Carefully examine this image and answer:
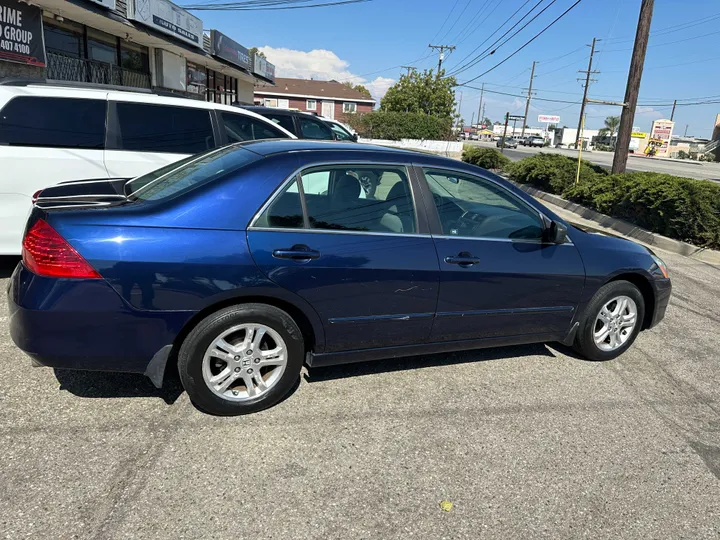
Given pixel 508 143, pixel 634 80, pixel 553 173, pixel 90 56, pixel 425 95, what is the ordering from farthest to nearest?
pixel 508 143
pixel 425 95
pixel 553 173
pixel 90 56
pixel 634 80

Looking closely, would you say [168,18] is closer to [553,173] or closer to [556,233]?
[553,173]

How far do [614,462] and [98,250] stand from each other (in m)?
3.05

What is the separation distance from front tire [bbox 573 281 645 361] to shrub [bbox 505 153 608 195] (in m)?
9.89

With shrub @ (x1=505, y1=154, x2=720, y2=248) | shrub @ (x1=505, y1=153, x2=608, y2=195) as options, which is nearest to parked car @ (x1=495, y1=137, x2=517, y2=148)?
shrub @ (x1=505, y1=153, x2=608, y2=195)

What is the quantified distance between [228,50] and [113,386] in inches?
822

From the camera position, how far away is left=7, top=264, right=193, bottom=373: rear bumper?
8.41 feet

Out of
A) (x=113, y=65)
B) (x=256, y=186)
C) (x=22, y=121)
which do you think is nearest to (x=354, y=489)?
(x=256, y=186)

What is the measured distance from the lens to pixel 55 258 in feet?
8.43

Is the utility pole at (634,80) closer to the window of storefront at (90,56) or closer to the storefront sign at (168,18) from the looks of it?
the storefront sign at (168,18)

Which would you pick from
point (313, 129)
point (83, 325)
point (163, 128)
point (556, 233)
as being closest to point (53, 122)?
point (163, 128)

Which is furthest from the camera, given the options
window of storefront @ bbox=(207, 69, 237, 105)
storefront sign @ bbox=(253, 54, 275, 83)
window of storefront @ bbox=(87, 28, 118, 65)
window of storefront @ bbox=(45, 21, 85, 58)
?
storefront sign @ bbox=(253, 54, 275, 83)

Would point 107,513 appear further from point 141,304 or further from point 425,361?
point 425,361

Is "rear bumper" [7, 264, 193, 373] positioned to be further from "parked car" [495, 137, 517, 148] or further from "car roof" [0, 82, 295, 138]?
"parked car" [495, 137, 517, 148]

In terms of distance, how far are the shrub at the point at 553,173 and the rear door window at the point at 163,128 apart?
10.5 meters
